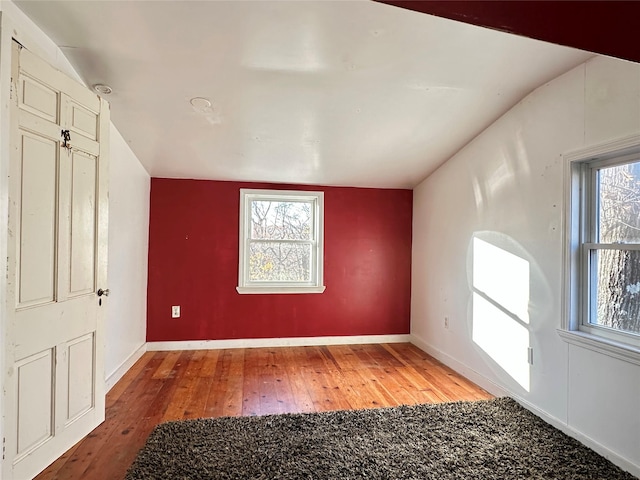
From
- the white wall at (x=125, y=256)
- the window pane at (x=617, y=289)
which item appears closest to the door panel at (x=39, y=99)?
the white wall at (x=125, y=256)

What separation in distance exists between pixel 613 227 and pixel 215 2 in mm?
2506

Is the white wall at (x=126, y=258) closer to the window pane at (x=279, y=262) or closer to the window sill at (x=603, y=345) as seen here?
the window pane at (x=279, y=262)

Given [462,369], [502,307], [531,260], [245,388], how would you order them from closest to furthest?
[531,260], [502,307], [245,388], [462,369]

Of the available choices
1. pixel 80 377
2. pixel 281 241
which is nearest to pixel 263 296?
pixel 281 241

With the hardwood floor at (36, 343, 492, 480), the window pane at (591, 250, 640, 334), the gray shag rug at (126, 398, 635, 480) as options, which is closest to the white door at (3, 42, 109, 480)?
the hardwood floor at (36, 343, 492, 480)

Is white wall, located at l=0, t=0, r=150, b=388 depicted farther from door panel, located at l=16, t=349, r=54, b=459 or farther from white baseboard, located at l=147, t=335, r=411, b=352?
door panel, located at l=16, t=349, r=54, b=459

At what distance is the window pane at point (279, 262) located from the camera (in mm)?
4184

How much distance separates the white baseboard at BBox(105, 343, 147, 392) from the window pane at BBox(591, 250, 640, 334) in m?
3.54

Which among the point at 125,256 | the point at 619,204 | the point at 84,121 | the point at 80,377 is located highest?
the point at 84,121

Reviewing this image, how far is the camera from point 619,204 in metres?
2.06

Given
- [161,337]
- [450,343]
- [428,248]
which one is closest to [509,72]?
[428,248]

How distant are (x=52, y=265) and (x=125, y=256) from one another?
4.34 feet

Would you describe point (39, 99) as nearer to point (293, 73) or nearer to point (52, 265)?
point (52, 265)

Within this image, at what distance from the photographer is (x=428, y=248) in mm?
4031
